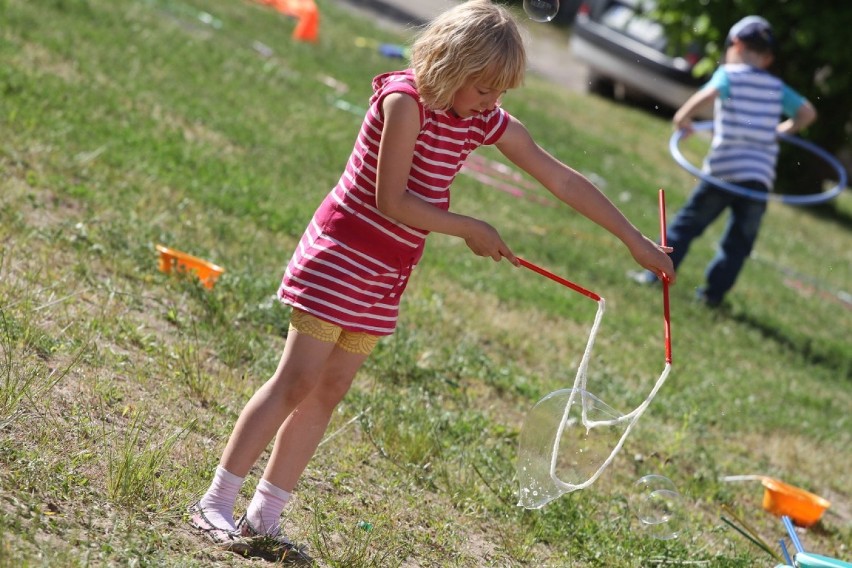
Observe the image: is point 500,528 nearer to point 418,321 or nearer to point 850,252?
point 418,321

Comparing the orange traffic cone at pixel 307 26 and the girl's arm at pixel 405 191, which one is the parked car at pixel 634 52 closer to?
the orange traffic cone at pixel 307 26

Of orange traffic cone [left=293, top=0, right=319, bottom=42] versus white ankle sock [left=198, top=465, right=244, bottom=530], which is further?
orange traffic cone [left=293, top=0, right=319, bottom=42]

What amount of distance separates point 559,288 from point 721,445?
6.68 feet

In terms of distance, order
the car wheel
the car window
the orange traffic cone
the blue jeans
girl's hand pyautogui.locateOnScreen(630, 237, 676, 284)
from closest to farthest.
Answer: girl's hand pyautogui.locateOnScreen(630, 237, 676, 284) < the blue jeans < the orange traffic cone < the car window < the car wheel

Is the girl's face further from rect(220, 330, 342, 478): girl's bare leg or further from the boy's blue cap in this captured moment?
the boy's blue cap

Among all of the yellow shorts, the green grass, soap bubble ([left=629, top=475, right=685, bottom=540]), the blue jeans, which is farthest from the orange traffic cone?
the yellow shorts

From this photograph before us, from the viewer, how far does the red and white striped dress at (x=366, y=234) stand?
325 centimetres

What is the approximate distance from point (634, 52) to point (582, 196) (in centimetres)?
1360

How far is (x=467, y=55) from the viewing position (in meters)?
3.07

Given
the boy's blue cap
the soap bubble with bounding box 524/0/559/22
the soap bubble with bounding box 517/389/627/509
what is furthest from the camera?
the boy's blue cap

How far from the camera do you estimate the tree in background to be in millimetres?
14312

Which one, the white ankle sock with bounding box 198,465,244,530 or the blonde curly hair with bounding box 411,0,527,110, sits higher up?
the blonde curly hair with bounding box 411,0,527,110

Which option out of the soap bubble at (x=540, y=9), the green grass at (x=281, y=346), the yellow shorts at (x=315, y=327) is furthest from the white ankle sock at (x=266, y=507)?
the soap bubble at (x=540, y=9)

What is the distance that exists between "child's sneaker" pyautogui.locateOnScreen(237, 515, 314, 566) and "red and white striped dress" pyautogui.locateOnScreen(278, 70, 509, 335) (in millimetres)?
648
